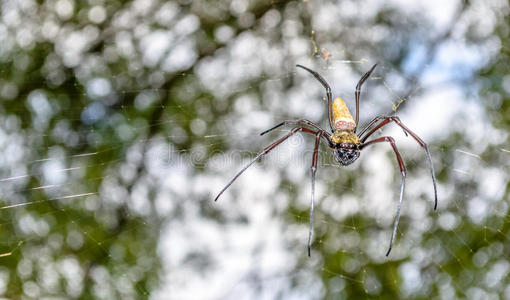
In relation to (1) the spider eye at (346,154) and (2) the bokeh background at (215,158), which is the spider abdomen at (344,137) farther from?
(2) the bokeh background at (215,158)

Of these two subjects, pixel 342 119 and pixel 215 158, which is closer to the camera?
pixel 342 119

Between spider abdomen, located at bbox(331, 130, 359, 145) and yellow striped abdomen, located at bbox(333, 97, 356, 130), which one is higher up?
yellow striped abdomen, located at bbox(333, 97, 356, 130)

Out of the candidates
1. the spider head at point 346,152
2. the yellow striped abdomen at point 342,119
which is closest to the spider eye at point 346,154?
the spider head at point 346,152

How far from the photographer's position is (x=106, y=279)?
459 cm

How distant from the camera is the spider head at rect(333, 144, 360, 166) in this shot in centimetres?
208

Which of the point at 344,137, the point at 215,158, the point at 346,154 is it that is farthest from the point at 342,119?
the point at 215,158

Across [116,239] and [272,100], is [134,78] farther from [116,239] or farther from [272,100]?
[116,239]

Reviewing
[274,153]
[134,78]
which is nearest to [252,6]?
[134,78]

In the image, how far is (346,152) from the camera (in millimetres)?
2094

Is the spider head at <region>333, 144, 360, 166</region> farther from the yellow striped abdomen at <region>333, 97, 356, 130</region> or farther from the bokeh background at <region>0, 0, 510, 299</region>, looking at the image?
the bokeh background at <region>0, 0, 510, 299</region>

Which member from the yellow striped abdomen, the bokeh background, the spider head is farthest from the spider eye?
the bokeh background

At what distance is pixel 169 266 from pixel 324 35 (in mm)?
3334

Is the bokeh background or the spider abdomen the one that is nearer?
the spider abdomen

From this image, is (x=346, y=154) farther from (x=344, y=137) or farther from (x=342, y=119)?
(x=342, y=119)
